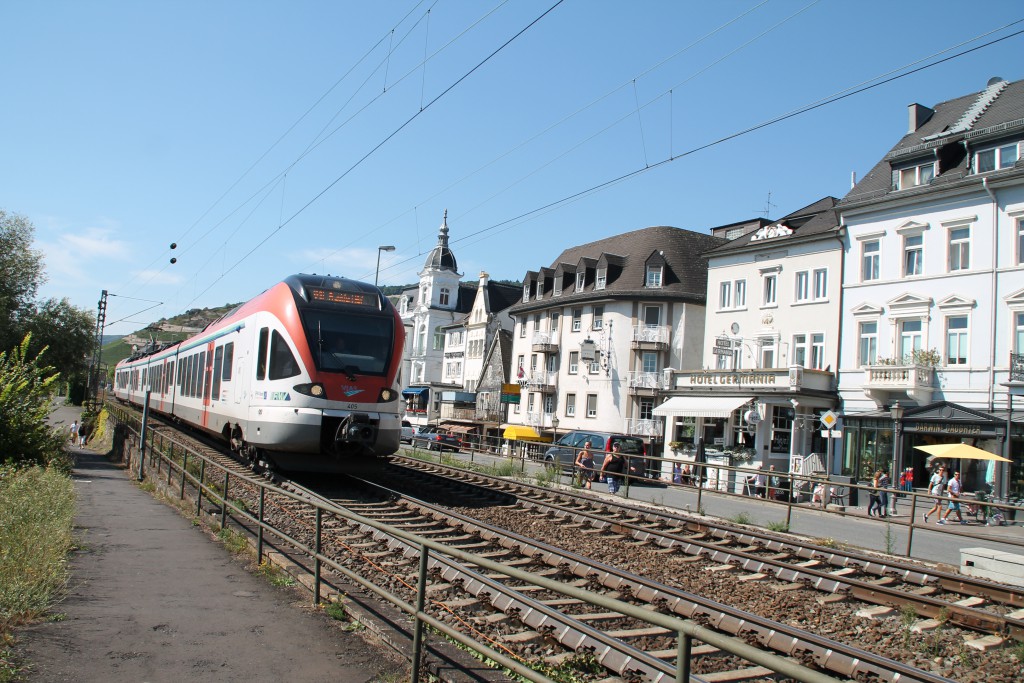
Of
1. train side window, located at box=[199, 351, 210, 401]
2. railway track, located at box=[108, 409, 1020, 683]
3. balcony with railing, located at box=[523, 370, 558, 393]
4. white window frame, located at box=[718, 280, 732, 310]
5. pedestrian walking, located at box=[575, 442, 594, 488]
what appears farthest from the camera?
balcony with railing, located at box=[523, 370, 558, 393]

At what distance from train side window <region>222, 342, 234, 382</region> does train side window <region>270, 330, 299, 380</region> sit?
10.6ft

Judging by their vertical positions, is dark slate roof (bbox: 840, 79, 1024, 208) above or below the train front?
above

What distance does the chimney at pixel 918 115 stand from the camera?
34.2 m

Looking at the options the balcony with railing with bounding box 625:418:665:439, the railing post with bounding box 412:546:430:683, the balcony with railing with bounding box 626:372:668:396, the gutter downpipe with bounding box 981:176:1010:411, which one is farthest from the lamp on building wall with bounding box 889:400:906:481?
the railing post with bounding box 412:546:430:683

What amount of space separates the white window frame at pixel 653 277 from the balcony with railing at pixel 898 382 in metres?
18.5

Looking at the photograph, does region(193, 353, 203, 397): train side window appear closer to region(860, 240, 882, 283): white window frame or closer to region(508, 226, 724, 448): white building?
region(860, 240, 882, 283): white window frame

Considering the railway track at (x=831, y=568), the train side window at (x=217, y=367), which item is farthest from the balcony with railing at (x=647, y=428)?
the train side window at (x=217, y=367)

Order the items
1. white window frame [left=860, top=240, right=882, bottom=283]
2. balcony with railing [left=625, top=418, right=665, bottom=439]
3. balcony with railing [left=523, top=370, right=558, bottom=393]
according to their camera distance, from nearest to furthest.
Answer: white window frame [left=860, top=240, right=882, bottom=283] < balcony with railing [left=625, top=418, right=665, bottom=439] < balcony with railing [left=523, top=370, right=558, bottom=393]

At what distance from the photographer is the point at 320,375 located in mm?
14688

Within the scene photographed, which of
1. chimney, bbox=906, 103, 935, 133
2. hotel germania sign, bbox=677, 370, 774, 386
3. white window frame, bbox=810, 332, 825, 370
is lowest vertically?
hotel germania sign, bbox=677, 370, 774, 386

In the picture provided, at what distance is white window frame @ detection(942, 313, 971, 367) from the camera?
28406mm

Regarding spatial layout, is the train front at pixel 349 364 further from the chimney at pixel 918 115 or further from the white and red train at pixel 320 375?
the chimney at pixel 918 115

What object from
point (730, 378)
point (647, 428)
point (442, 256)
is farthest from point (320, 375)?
point (442, 256)

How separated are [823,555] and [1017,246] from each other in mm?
20796
